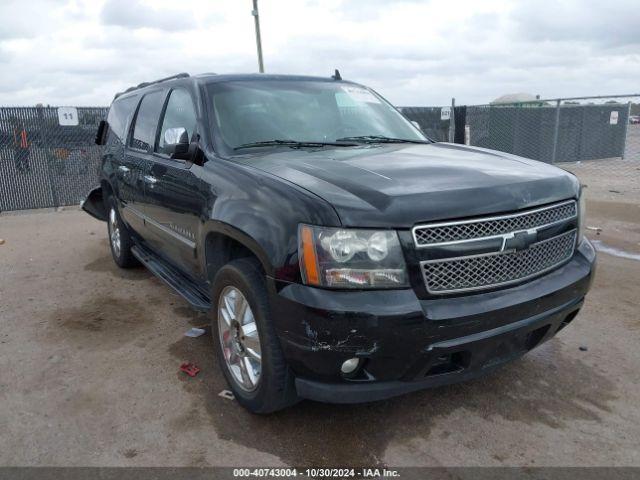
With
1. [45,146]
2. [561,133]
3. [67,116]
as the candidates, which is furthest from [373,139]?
[561,133]

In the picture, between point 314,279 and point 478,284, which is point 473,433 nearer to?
point 478,284

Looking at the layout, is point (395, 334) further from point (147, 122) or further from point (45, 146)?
point (45, 146)

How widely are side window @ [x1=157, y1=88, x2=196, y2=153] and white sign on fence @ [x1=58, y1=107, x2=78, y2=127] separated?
6.97 meters

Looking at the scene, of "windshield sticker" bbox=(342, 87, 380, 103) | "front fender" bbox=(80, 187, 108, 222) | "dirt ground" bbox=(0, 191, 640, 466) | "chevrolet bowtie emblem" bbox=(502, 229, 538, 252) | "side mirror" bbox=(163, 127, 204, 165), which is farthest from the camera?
"front fender" bbox=(80, 187, 108, 222)

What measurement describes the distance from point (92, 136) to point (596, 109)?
1506cm

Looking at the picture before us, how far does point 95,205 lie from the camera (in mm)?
6695

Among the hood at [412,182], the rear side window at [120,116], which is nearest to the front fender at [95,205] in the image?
the rear side window at [120,116]

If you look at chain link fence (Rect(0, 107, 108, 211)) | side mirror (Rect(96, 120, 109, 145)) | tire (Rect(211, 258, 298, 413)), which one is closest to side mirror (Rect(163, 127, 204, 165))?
tire (Rect(211, 258, 298, 413))

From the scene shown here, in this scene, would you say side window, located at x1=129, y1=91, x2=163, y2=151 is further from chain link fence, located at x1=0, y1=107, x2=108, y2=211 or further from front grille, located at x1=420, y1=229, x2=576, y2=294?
chain link fence, located at x1=0, y1=107, x2=108, y2=211

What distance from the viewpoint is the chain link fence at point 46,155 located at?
988 centimetres

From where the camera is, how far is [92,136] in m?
10.7

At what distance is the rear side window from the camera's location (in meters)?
5.20

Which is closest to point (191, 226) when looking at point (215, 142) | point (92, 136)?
point (215, 142)

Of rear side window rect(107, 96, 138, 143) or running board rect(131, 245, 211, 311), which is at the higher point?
rear side window rect(107, 96, 138, 143)
